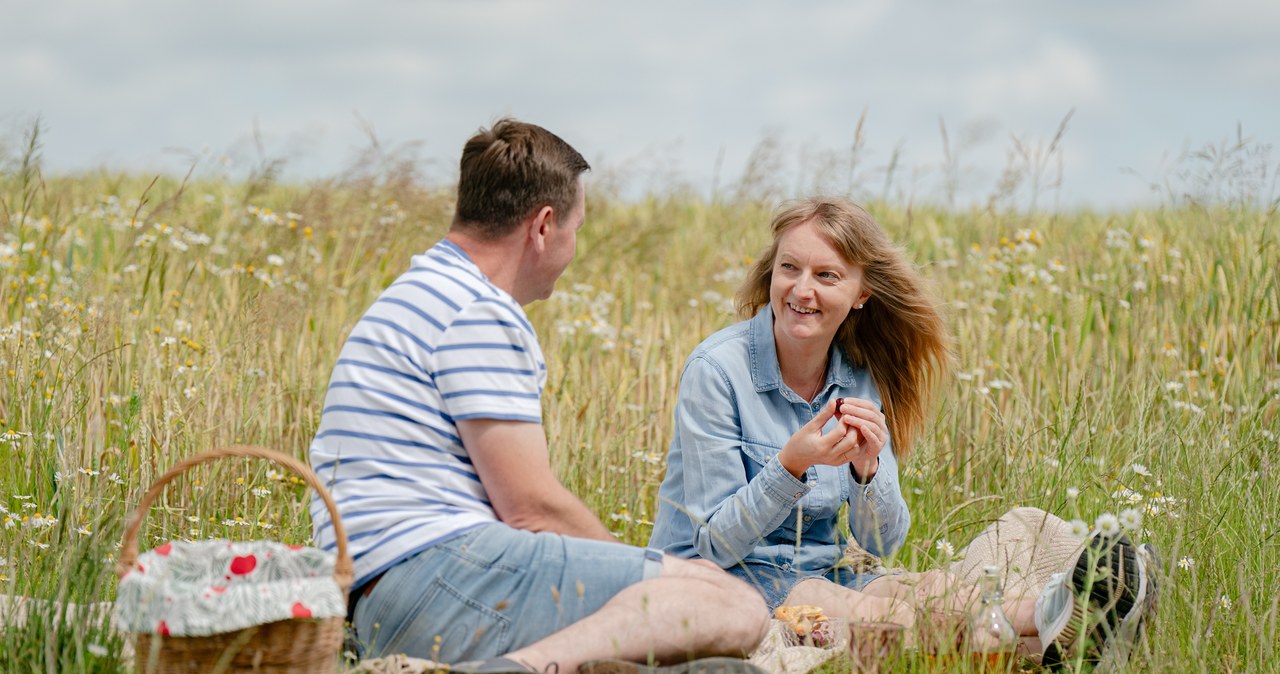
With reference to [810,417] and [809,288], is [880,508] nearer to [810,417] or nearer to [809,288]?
[810,417]

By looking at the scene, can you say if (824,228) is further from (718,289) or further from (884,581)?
(718,289)

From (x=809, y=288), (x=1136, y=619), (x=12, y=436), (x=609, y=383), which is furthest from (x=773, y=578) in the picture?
(x=12, y=436)

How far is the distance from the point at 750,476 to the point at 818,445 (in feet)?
1.44

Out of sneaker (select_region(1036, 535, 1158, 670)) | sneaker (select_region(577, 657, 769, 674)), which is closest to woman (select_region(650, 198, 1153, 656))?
sneaker (select_region(1036, 535, 1158, 670))

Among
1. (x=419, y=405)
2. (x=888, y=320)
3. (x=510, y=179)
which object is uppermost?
(x=510, y=179)

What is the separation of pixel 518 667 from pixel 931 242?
621 centimetres

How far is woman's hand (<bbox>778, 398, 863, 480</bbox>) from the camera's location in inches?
118

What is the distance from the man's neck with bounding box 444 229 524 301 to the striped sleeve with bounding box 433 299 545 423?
0.68ft

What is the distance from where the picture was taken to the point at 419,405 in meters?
2.50

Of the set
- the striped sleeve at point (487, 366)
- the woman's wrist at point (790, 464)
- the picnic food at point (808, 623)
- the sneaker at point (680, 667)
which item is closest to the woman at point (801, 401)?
the woman's wrist at point (790, 464)

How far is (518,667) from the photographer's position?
2266 millimetres

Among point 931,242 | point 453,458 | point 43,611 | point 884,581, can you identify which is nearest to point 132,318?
point 43,611

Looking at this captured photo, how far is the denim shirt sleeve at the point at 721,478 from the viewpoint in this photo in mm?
3078

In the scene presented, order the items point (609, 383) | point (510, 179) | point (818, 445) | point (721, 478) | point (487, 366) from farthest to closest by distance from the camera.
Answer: point (609, 383)
point (721, 478)
point (818, 445)
point (510, 179)
point (487, 366)
